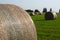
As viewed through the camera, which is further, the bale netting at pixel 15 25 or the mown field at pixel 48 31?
the mown field at pixel 48 31

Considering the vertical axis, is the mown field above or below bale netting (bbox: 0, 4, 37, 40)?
below

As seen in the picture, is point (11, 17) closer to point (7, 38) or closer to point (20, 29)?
point (20, 29)

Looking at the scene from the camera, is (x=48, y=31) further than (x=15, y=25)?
Yes

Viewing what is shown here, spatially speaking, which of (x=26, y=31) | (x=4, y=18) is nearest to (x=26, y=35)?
(x=26, y=31)

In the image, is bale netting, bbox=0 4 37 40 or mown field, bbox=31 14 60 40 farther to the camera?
mown field, bbox=31 14 60 40

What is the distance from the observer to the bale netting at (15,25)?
6.03 metres

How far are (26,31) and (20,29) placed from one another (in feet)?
1.48

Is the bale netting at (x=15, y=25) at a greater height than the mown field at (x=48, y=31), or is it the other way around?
the bale netting at (x=15, y=25)

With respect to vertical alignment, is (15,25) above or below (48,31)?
above

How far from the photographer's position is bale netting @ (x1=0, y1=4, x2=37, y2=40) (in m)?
6.03

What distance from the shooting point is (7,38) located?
5.98 metres

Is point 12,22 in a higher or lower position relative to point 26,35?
higher

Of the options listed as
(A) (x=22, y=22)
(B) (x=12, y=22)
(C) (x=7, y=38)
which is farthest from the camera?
(A) (x=22, y=22)

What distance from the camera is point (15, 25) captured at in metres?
6.59
